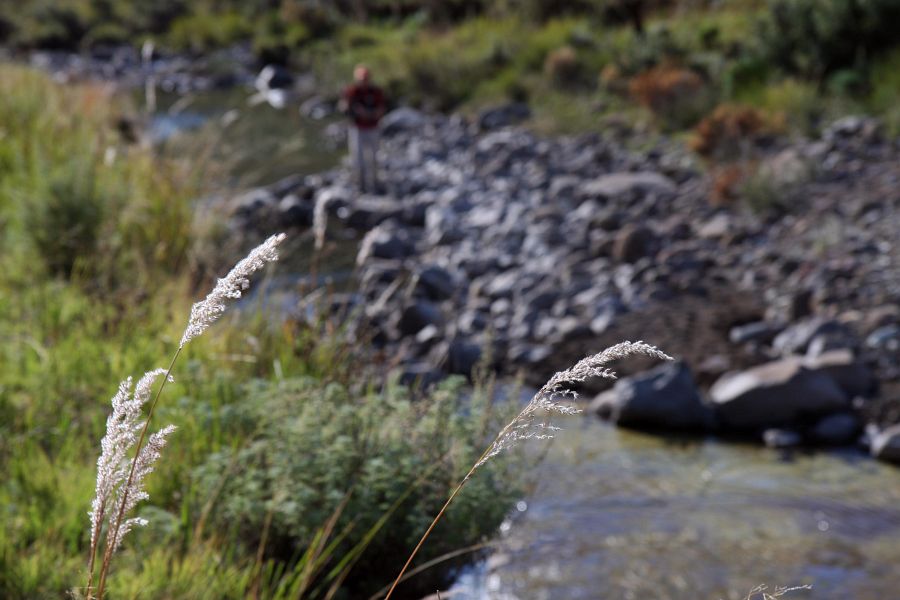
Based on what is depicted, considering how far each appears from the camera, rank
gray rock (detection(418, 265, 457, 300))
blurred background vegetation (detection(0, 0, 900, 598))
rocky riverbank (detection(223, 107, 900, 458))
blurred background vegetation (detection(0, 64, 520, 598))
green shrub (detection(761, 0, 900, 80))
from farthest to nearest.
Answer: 1. green shrub (detection(761, 0, 900, 80))
2. gray rock (detection(418, 265, 457, 300))
3. rocky riverbank (detection(223, 107, 900, 458))
4. blurred background vegetation (detection(0, 0, 900, 598))
5. blurred background vegetation (detection(0, 64, 520, 598))

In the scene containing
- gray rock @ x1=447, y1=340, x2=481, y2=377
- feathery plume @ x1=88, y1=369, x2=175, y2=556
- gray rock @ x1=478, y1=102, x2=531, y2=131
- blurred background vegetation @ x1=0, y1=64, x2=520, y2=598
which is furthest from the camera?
gray rock @ x1=478, y1=102, x2=531, y2=131

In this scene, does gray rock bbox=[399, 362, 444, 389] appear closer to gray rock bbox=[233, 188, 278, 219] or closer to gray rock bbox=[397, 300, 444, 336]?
gray rock bbox=[397, 300, 444, 336]

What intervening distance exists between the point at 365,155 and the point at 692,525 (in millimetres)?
8090

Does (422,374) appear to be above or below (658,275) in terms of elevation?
above

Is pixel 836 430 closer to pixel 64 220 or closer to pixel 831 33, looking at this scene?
pixel 64 220

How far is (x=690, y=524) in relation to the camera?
4.44m

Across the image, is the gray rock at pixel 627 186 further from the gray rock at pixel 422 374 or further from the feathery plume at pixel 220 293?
the feathery plume at pixel 220 293

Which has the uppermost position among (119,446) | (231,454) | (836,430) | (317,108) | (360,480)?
(119,446)

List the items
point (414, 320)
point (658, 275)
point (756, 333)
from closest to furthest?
point (756, 333), point (414, 320), point (658, 275)

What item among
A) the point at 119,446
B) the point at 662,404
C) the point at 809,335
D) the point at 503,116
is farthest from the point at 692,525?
the point at 503,116

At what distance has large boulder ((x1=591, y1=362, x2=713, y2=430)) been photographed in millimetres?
5605

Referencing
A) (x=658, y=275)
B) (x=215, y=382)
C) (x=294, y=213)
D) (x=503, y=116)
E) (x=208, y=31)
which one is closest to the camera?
(x=215, y=382)

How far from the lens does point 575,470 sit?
4965 millimetres

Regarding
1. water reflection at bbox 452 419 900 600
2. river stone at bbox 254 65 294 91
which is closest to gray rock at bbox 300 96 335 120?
river stone at bbox 254 65 294 91
